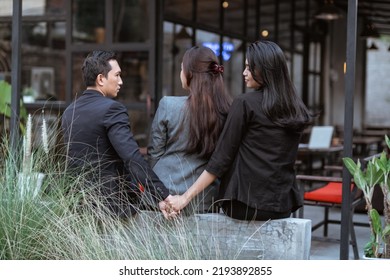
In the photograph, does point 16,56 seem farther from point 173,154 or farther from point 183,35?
point 183,35

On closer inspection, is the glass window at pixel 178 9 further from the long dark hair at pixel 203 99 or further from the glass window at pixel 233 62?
the long dark hair at pixel 203 99

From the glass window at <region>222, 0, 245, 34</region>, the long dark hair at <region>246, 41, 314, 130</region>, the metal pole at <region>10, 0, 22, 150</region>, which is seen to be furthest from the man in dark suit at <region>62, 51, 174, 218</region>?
the glass window at <region>222, 0, 245, 34</region>

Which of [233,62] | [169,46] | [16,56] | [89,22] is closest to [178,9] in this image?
[169,46]

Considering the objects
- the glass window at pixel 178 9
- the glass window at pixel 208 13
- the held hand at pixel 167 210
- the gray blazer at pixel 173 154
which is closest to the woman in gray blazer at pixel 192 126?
the gray blazer at pixel 173 154

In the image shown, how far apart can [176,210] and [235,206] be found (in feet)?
1.01

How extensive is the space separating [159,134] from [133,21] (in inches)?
202

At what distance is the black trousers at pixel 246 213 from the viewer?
3273 millimetres

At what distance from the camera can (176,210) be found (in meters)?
3.27

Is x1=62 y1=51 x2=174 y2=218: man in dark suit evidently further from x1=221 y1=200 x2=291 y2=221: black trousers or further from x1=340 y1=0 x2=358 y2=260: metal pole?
x1=340 y1=0 x2=358 y2=260: metal pole

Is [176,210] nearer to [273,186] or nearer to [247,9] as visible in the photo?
[273,186]

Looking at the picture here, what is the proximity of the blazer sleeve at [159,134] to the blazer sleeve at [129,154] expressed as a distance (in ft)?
0.56

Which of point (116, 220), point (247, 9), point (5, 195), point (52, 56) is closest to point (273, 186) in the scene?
point (116, 220)

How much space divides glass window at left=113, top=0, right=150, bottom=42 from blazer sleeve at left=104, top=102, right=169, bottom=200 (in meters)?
4.59

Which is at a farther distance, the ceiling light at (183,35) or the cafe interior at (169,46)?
the ceiling light at (183,35)
